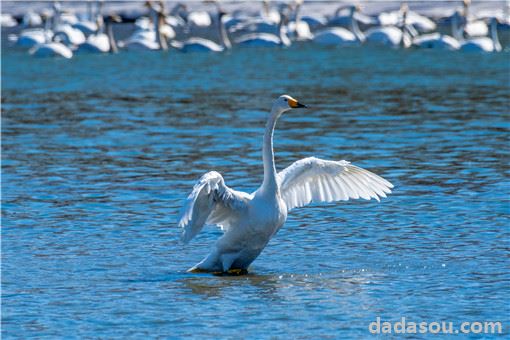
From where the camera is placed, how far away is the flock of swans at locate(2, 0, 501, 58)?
42406mm

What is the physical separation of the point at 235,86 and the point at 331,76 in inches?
130

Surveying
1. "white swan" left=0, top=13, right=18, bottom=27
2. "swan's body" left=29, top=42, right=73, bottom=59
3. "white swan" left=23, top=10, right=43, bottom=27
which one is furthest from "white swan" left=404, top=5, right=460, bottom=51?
"white swan" left=0, top=13, right=18, bottom=27

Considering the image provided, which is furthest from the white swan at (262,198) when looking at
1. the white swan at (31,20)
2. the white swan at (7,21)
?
the white swan at (7,21)

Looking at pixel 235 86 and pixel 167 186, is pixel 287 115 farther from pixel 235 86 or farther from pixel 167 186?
pixel 167 186

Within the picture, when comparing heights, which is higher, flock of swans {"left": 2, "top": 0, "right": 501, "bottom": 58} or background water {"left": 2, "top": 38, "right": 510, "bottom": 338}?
flock of swans {"left": 2, "top": 0, "right": 501, "bottom": 58}

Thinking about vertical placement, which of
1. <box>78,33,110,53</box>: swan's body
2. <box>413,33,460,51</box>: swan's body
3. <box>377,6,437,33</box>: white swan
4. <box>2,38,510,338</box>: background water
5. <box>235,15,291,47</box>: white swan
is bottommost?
<box>2,38,510,338</box>: background water

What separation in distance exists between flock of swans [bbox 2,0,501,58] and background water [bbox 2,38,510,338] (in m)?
13.7

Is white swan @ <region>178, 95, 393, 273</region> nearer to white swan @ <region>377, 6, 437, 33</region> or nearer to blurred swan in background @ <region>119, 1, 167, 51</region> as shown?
blurred swan in background @ <region>119, 1, 167, 51</region>

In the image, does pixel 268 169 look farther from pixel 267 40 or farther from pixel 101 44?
pixel 267 40

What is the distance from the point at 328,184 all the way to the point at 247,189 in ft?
10.8

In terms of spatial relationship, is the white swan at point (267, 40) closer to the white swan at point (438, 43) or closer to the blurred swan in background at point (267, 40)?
the blurred swan in background at point (267, 40)

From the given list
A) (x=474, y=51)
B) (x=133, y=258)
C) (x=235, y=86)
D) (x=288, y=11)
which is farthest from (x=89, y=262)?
(x=288, y=11)

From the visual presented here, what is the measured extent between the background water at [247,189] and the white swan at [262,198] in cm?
29

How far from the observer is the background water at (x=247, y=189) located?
9547mm
